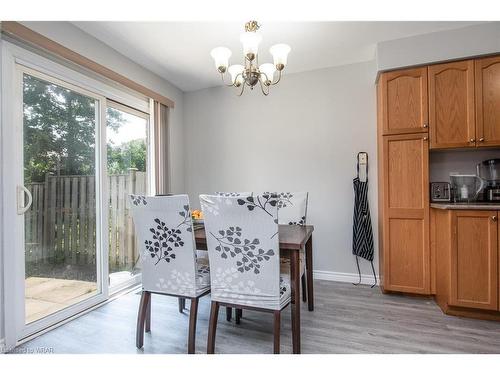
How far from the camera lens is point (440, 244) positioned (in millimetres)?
2402

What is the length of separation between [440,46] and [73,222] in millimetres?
3670

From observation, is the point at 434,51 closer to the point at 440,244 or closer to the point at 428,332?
the point at 440,244

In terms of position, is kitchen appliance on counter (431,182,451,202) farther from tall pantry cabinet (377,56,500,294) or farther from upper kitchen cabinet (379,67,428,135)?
upper kitchen cabinet (379,67,428,135)

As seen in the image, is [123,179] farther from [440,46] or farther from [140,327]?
[440,46]

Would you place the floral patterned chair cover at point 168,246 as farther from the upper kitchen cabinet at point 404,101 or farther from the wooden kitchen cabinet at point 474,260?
the upper kitchen cabinet at point 404,101

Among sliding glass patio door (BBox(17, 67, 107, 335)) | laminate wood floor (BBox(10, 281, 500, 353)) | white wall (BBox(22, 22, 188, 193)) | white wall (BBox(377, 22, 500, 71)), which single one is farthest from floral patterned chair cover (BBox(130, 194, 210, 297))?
white wall (BBox(377, 22, 500, 71))

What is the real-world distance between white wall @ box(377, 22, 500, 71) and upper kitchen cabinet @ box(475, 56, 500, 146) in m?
0.12

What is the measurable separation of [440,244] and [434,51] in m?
1.76

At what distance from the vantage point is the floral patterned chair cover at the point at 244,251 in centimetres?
152

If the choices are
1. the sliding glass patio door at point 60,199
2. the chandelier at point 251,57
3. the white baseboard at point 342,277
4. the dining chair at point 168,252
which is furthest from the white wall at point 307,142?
the dining chair at point 168,252

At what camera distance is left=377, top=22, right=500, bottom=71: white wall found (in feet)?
7.52

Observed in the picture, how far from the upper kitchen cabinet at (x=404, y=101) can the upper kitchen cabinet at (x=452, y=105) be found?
0.21 ft

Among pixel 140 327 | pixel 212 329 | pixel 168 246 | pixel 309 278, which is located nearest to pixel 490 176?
pixel 309 278
